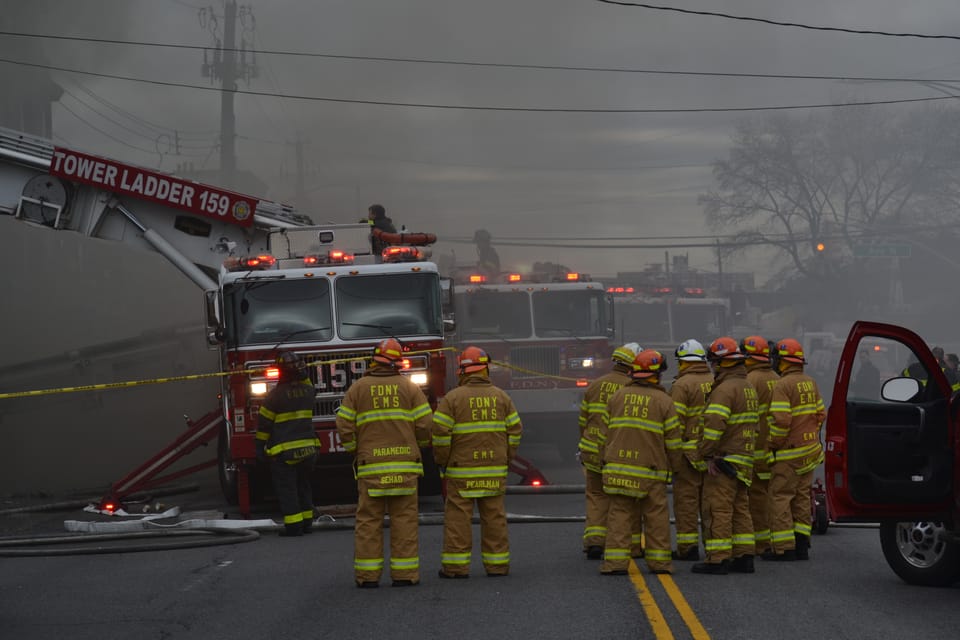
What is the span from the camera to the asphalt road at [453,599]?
261 inches

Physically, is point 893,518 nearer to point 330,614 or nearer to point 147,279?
point 330,614

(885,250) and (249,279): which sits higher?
(885,250)

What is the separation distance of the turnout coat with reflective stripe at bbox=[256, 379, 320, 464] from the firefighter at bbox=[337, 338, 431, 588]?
9.10 feet

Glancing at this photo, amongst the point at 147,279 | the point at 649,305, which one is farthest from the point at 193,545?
the point at 147,279

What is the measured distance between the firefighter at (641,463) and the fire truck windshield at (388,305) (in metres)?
4.60

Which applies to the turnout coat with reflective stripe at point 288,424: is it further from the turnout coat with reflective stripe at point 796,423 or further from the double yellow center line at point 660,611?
the turnout coat with reflective stripe at point 796,423

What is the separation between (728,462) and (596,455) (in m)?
1.01

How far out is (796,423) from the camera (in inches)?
366

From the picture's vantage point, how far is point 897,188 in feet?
191

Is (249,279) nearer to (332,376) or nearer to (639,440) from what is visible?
(332,376)

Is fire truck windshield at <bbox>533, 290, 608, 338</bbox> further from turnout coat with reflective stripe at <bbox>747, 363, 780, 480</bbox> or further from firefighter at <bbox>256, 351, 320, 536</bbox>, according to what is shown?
turnout coat with reflective stripe at <bbox>747, 363, 780, 480</bbox>

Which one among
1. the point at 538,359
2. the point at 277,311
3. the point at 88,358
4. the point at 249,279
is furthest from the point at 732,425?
the point at 88,358

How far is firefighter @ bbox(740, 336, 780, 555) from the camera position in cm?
910

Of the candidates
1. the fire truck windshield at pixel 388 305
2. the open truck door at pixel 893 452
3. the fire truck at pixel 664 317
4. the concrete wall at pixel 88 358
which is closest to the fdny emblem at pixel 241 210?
the fire truck windshield at pixel 388 305
